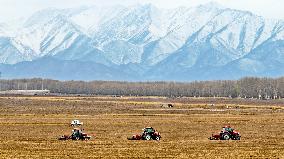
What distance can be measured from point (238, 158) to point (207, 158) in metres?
2.08

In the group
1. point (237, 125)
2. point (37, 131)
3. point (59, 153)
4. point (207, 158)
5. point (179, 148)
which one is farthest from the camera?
point (237, 125)

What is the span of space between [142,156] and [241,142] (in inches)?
579

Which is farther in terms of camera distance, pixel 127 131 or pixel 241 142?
pixel 127 131

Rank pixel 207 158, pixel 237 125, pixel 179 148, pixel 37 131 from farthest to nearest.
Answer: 1. pixel 237 125
2. pixel 37 131
3. pixel 179 148
4. pixel 207 158

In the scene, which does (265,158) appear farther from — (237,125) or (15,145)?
(237,125)

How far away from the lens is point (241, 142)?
59250mm

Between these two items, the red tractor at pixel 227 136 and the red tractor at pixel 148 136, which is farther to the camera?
the red tractor at pixel 227 136

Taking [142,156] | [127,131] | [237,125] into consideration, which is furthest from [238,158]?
[237,125]

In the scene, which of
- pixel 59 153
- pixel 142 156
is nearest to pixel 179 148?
pixel 142 156

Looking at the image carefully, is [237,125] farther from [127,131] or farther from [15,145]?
[15,145]

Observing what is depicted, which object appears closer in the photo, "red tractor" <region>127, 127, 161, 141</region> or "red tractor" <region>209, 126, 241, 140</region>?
"red tractor" <region>127, 127, 161, 141</region>

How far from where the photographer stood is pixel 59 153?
48.8 meters

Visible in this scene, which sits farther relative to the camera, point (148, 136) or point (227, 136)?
point (227, 136)

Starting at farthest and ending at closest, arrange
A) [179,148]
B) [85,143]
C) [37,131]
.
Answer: [37,131] → [85,143] → [179,148]
